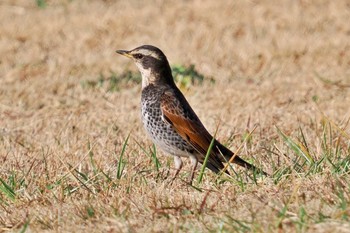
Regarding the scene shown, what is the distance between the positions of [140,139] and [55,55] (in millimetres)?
4414

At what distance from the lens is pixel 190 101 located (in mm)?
10094

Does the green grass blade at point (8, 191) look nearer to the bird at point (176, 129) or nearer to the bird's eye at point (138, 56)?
the bird at point (176, 129)

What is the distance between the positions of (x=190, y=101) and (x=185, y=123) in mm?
2849

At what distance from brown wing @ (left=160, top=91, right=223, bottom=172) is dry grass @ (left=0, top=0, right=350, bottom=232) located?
0.82 feet

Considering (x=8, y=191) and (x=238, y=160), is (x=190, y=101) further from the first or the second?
(x=8, y=191)

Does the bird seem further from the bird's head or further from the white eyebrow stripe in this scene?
the white eyebrow stripe

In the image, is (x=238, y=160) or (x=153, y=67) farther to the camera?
(x=153, y=67)

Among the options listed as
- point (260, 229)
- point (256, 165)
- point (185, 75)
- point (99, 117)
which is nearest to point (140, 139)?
point (99, 117)

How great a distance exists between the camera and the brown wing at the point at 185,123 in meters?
7.16

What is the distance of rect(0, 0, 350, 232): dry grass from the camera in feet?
18.0

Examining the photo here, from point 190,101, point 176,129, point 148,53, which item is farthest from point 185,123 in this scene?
point 190,101

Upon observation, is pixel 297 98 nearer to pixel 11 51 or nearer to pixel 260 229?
pixel 11 51

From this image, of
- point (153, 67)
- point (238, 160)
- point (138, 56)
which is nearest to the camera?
point (238, 160)

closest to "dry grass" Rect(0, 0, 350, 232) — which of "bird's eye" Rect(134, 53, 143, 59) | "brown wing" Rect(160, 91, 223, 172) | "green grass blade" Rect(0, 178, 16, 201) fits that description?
"green grass blade" Rect(0, 178, 16, 201)
